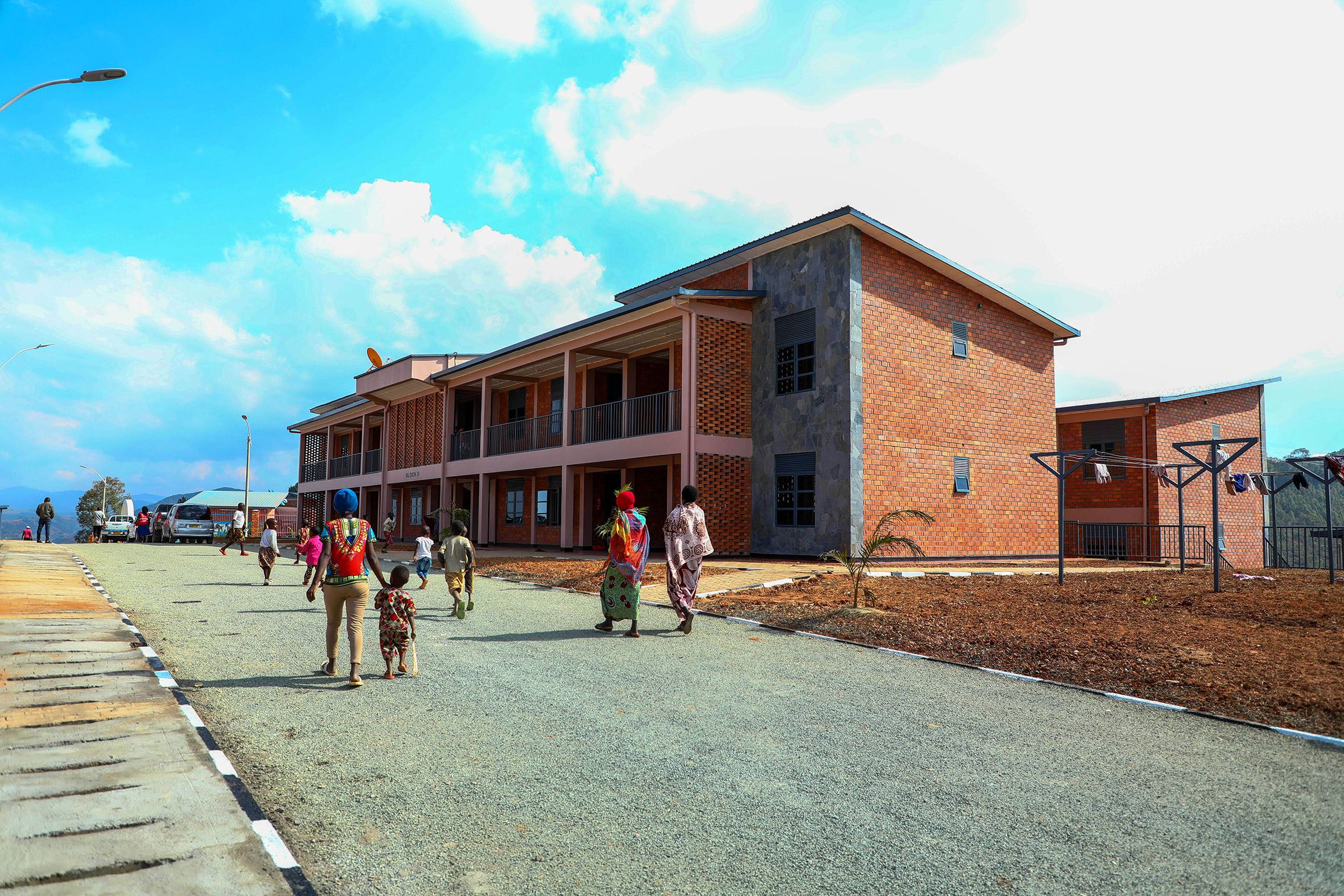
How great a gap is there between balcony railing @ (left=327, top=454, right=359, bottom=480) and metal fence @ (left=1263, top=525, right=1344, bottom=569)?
35003 mm

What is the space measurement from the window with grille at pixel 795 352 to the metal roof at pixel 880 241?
1869 millimetres

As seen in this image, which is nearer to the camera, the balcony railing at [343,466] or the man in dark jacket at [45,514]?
the man in dark jacket at [45,514]

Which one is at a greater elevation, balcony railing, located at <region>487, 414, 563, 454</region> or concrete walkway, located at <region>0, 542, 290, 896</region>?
balcony railing, located at <region>487, 414, 563, 454</region>

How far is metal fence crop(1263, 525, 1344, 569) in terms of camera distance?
18.0m

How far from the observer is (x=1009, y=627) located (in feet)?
31.0

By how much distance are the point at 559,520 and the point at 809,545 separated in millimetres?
10160

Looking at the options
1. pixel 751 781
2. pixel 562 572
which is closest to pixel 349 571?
pixel 751 781

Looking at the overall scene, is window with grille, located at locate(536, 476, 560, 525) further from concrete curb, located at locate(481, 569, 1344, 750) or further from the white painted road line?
the white painted road line

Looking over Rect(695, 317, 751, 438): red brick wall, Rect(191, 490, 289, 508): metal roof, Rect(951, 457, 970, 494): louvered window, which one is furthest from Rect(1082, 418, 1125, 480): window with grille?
Rect(191, 490, 289, 508): metal roof

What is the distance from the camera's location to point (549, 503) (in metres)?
28.0

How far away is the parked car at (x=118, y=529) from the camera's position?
4547cm

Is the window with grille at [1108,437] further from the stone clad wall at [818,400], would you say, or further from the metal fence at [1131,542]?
the stone clad wall at [818,400]

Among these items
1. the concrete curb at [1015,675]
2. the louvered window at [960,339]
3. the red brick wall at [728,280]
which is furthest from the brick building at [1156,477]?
the concrete curb at [1015,675]

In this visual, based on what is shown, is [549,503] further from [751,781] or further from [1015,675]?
[751,781]
